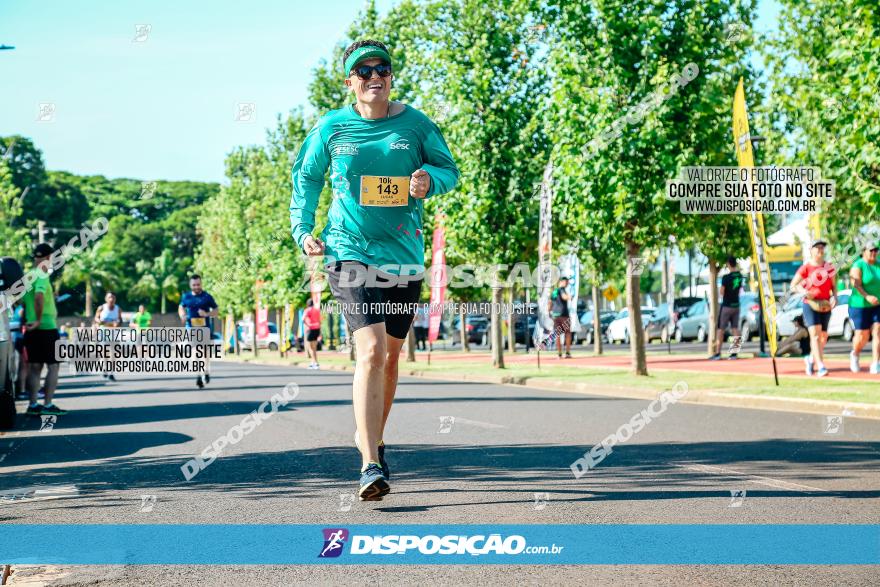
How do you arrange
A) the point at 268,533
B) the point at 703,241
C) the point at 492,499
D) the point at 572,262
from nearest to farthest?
1. the point at 268,533
2. the point at 492,499
3. the point at 703,241
4. the point at 572,262

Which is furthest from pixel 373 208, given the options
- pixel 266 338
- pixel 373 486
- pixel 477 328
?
pixel 266 338

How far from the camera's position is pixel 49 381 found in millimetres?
14297

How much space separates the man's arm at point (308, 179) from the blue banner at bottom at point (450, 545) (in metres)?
1.84

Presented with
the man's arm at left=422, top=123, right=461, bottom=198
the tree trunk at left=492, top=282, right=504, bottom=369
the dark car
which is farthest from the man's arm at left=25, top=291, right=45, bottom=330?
the dark car

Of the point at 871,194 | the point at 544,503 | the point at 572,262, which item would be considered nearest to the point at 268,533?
the point at 544,503

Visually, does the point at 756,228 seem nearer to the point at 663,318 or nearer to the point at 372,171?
the point at 372,171

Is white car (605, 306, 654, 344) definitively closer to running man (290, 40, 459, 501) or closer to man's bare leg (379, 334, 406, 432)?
man's bare leg (379, 334, 406, 432)

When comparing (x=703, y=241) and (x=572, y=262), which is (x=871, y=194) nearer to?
(x=703, y=241)

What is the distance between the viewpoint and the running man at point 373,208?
6.20m

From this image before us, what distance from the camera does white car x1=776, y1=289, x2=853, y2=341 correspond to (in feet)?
101

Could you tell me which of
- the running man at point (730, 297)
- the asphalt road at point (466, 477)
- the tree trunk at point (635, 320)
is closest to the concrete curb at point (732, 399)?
the asphalt road at point (466, 477)

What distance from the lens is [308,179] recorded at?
21.7 feet

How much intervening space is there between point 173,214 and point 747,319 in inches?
3617

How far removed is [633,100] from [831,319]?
18.1m
